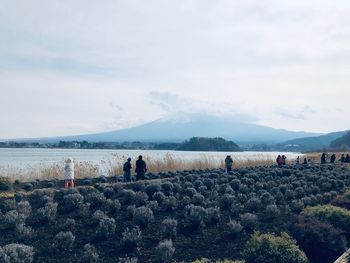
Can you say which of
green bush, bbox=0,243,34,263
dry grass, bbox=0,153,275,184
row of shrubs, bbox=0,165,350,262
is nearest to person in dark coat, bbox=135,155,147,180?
dry grass, bbox=0,153,275,184

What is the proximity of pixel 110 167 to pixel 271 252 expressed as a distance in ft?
71.5

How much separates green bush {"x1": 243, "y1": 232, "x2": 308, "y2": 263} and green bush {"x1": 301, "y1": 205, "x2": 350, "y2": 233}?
12.3 feet

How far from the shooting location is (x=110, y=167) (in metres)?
31.8

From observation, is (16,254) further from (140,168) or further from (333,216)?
(140,168)

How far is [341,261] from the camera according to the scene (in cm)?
1092

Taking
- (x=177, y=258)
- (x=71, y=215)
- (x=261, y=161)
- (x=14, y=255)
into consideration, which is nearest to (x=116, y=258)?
(x=177, y=258)

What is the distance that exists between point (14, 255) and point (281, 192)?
12.1 meters

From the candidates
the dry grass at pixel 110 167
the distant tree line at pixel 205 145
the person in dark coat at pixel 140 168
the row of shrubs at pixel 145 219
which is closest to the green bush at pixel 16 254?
the row of shrubs at pixel 145 219

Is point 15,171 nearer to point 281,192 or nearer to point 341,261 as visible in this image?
point 281,192

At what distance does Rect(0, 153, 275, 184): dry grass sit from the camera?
26.2 m

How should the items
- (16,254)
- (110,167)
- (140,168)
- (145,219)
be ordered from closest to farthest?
(16,254) < (145,219) < (140,168) < (110,167)

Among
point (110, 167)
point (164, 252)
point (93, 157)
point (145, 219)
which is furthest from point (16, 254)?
point (93, 157)

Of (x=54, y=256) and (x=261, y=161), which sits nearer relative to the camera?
(x=54, y=256)

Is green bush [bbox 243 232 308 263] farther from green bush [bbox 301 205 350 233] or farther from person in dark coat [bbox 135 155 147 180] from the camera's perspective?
person in dark coat [bbox 135 155 147 180]
